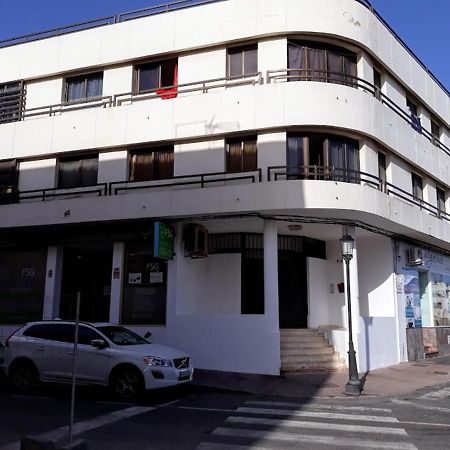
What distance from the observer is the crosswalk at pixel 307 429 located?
A: 750 centimetres

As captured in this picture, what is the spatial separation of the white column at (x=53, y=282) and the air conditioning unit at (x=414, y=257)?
1314 cm

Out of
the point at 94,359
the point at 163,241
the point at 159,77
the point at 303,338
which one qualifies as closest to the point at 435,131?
the point at 303,338

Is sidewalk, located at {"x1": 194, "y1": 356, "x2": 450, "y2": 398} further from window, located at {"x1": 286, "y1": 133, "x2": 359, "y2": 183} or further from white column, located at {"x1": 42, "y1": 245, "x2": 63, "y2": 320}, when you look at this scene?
white column, located at {"x1": 42, "y1": 245, "x2": 63, "y2": 320}

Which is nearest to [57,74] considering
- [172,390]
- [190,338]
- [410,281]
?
[190,338]

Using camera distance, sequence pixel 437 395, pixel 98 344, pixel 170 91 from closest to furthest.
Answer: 1. pixel 98 344
2. pixel 437 395
3. pixel 170 91

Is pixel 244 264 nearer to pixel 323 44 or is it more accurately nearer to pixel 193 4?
pixel 323 44

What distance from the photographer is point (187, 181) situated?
17141mm

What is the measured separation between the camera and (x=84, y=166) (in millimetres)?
19016

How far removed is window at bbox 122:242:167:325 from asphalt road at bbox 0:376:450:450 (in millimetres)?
4925

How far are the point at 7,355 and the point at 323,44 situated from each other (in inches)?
531

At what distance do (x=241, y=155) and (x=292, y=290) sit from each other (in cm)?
522

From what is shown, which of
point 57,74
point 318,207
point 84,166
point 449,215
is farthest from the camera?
point 449,215

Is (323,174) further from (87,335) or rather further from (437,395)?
(87,335)

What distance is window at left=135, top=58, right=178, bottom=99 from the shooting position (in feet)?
60.9
